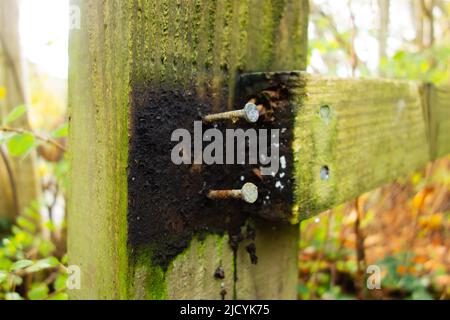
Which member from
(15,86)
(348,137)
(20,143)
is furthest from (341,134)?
(15,86)

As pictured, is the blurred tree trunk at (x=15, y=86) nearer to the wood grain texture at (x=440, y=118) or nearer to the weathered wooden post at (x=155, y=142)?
the weathered wooden post at (x=155, y=142)

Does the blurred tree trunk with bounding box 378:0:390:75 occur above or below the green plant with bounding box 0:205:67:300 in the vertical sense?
above

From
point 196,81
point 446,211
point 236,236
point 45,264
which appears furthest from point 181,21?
point 446,211

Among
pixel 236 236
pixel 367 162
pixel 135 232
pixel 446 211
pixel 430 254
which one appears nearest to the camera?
pixel 135 232

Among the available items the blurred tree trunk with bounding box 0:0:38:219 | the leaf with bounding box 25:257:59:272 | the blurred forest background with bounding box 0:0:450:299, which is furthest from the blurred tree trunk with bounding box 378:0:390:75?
the blurred tree trunk with bounding box 0:0:38:219

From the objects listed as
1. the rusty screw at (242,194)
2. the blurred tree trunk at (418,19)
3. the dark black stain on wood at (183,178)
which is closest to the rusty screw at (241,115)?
the dark black stain on wood at (183,178)

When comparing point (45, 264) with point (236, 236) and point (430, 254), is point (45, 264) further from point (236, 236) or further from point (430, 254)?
point (430, 254)

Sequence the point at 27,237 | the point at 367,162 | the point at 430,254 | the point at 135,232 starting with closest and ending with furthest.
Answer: the point at 135,232 < the point at 367,162 < the point at 27,237 < the point at 430,254

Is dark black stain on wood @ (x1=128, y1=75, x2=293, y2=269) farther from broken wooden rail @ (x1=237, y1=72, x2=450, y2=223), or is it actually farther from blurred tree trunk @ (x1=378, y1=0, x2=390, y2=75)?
blurred tree trunk @ (x1=378, y1=0, x2=390, y2=75)
